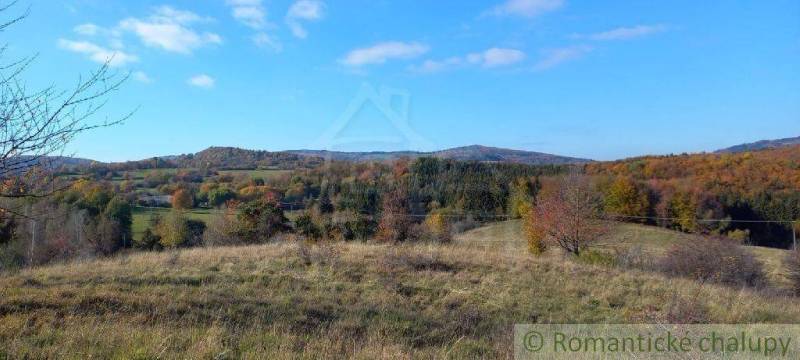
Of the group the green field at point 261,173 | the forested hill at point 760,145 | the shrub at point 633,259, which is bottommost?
the shrub at point 633,259

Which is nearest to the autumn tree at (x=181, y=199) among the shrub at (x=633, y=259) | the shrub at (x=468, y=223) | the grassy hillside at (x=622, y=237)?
the grassy hillside at (x=622, y=237)

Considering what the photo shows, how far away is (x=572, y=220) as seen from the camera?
21.3m

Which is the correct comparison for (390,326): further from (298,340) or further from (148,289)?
(148,289)

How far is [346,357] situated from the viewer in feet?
14.2

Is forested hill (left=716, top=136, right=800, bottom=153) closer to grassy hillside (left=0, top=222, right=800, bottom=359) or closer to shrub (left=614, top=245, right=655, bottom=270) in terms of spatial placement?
shrub (left=614, top=245, right=655, bottom=270)

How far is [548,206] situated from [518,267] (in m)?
9.96

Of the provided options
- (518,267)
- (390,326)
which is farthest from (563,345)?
(518,267)

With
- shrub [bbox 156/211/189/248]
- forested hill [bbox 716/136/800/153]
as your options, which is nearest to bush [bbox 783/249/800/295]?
shrub [bbox 156/211/189/248]

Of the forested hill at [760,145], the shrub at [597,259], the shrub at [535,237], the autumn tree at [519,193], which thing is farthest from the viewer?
the forested hill at [760,145]

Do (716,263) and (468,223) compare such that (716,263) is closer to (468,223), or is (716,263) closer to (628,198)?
(468,223)

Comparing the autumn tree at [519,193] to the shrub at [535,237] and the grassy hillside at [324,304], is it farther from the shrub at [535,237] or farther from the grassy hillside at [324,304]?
the grassy hillside at [324,304]

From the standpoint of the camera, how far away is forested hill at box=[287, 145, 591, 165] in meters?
33.7

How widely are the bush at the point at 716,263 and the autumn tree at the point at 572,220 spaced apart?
314cm

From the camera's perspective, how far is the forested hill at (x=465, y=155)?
33.7 meters
